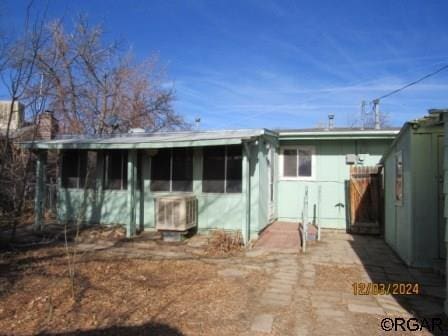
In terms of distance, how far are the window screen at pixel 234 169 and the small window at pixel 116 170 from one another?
2.91 m

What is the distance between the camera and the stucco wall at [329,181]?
9.66 metres

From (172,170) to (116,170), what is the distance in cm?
169

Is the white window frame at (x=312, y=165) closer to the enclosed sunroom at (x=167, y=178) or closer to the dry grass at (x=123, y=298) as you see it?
the enclosed sunroom at (x=167, y=178)

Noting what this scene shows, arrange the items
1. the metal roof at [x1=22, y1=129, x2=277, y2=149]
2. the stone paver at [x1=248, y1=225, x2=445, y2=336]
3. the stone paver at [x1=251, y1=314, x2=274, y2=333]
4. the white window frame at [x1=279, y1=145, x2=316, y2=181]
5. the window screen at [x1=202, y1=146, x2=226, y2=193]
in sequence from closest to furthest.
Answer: the stone paver at [x1=251, y1=314, x2=274, y2=333], the stone paver at [x1=248, y1=225, x2=445, y2=336], the metal roof at [x1=22, y1=129, x2=277, y2=149], the window screen at [x1=202, y1=146, x2=226, y2=193], the white window frame at [x1=279, y1=145, x2=316, y2=181]

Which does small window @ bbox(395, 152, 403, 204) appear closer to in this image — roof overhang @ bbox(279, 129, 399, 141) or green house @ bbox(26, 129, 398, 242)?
green house @ bbox(26, 129, 398, 242)

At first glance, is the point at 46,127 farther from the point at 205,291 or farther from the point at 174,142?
the point at 205,291

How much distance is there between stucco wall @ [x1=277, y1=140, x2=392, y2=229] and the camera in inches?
380

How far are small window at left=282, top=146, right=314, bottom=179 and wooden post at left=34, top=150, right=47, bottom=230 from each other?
260 inches

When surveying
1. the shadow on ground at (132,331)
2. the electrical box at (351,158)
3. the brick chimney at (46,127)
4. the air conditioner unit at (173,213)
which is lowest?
the shadow on ground at (132,331)

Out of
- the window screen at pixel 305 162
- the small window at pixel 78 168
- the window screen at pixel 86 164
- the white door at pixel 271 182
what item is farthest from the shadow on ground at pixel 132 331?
the window screen at pixel 305 162

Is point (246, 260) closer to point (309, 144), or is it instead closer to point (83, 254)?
point (83, 254)
